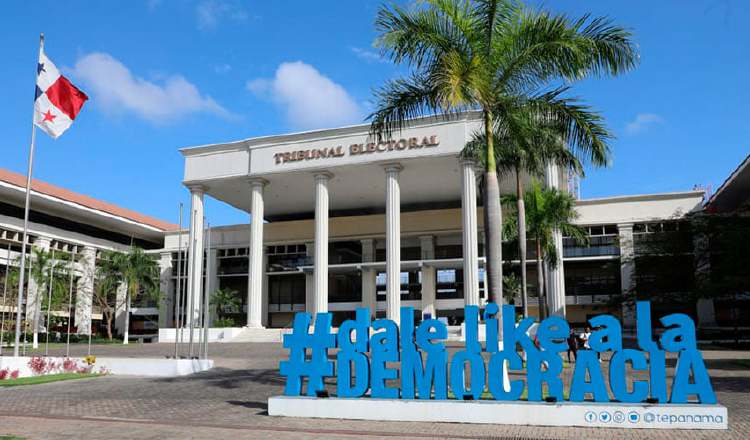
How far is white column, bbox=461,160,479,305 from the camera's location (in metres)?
46.3

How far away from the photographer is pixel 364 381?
47.1 feet

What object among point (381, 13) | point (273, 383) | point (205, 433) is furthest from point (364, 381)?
point (381, 13)

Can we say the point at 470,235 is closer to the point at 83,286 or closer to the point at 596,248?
the point at 596,248

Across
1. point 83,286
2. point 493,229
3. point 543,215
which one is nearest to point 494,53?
point 493,229

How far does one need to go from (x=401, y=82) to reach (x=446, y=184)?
39.9m

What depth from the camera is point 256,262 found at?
177ft

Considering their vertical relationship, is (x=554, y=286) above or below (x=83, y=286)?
below

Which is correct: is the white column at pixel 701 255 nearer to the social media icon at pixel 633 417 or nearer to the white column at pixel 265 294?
the social media icon at pixel 633 417

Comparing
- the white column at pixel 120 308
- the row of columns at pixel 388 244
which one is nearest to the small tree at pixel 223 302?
the row of columns at pixel 388 244

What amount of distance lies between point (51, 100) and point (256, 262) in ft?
102

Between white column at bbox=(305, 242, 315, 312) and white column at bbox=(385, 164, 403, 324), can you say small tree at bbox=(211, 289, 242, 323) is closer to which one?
white column at bbox=(305, 242, 315, 312)

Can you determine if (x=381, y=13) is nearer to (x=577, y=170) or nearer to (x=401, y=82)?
(x=401, y=82)

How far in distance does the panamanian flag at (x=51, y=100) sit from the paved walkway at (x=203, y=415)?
933 centimetres

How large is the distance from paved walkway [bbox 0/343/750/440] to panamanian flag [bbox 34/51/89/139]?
30.6ft
